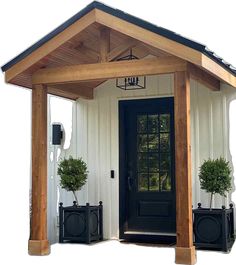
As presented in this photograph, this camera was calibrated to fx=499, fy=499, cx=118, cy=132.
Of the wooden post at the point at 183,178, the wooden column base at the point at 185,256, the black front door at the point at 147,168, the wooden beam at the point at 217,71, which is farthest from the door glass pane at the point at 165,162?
the wooden column base at the point at 185,256

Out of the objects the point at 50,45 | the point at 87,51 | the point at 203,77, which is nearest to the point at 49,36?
the point at 50,45

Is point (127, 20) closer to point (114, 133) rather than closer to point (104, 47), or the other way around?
point (104, 47)

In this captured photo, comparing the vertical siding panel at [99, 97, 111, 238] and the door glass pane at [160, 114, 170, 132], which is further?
the vertical siding panel at [99, 97, 111, 238]

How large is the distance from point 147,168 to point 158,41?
2.59 m

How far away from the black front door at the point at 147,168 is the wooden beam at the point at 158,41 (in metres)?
1.71

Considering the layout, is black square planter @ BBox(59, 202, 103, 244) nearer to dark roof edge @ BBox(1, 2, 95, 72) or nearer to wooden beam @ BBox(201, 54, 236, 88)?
dark roof edge @ BBox(1, 2, 95, 72)

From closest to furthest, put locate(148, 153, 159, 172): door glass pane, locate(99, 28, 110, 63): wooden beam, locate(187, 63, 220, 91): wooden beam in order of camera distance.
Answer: locate(187, 63, 220, 91): wooden beam
locate(99, 28, 110, 63): wooden beam
locate(148, 153, 159, 172): door glass pane

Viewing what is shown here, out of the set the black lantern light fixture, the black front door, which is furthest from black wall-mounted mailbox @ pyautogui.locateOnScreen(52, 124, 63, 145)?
the black lantern light fixture

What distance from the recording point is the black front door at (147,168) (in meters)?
7.68

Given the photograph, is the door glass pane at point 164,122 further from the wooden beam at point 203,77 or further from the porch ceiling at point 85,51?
the porch ceiling at point 85,51

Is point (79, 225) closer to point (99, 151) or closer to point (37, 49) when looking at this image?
point (99, 151)

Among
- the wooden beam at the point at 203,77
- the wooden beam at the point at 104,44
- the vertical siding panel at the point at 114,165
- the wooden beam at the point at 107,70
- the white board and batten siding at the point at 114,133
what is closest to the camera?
the wooden beam at the point at 107,70

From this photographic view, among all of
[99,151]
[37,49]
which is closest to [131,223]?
[99,151]

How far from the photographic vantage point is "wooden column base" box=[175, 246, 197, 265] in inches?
226
